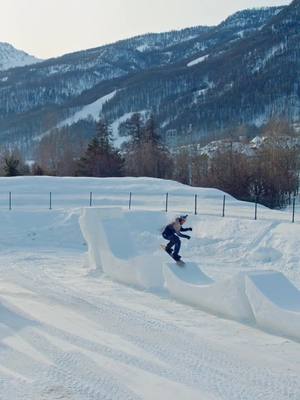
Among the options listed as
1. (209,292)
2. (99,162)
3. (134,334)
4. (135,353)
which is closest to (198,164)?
(99,162)

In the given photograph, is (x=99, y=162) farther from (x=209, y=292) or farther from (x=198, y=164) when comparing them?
(x=209, y=292)

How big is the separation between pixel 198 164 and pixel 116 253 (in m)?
52.8

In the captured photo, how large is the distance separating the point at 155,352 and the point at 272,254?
42.4ft

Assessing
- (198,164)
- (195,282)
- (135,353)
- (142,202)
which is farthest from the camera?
(198,164)

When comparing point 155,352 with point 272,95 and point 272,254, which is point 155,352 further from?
point 272,95

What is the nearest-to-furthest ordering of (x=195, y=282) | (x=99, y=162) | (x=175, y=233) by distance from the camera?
(x=195, y=282), (x=175, y=233), (x=99, y=162)

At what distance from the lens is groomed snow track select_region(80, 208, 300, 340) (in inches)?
432

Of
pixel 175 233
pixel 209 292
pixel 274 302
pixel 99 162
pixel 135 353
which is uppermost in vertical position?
pixel 99 162

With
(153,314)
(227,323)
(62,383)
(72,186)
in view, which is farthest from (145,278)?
(72,186)

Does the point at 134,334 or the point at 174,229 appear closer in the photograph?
the point at 134,334

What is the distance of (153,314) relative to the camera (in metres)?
11.9

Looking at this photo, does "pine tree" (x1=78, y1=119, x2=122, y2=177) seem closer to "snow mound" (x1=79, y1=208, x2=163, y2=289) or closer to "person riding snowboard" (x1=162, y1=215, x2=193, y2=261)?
"snow mound" (x1=79, y1=208, x2=163, y2=289)

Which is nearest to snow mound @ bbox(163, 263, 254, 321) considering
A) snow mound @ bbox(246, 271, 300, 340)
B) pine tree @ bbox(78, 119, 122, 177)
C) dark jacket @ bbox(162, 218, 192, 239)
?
snow mound @ bbox(246, 271, 300, 340)

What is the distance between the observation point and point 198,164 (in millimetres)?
68875
